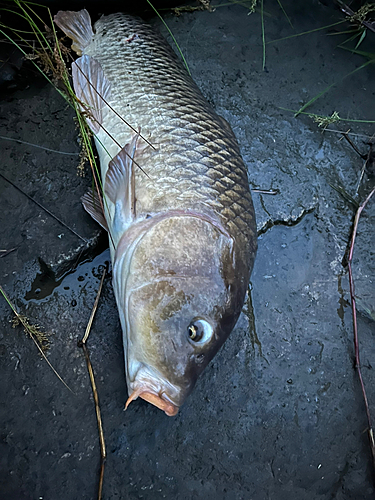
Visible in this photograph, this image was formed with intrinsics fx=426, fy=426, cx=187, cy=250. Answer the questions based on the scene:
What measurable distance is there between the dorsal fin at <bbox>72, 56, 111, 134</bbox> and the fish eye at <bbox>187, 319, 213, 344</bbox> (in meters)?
1.56

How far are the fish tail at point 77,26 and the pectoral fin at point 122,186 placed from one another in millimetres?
1170

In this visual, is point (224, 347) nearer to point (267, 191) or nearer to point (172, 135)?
point (267, 191)

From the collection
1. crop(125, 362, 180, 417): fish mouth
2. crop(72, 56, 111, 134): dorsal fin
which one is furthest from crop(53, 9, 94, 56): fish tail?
crop(125, 362, 180, 417): fish mouth

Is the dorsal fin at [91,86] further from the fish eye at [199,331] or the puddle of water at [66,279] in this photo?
the fish eye at [199,331]

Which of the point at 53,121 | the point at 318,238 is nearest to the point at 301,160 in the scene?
the point at 318,238

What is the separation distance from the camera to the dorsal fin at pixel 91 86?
2.99m

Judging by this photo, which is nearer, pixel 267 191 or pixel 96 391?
pixel 96 391

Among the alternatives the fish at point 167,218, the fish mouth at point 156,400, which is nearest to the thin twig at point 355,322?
the fish at point 167,218

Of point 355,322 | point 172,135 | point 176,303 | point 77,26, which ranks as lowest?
point 355,322

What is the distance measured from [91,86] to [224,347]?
6.68 ft

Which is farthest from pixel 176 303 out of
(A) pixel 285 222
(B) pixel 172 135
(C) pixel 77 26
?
(C) pixel 77 26

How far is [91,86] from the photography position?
2.98m

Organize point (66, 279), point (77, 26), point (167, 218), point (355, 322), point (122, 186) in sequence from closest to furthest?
1. point (167, 218)
2. point (122, 186)
3. point (66, 279)
4. point (355, 322)
5. point (77, 26)

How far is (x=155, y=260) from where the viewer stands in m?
2.39
